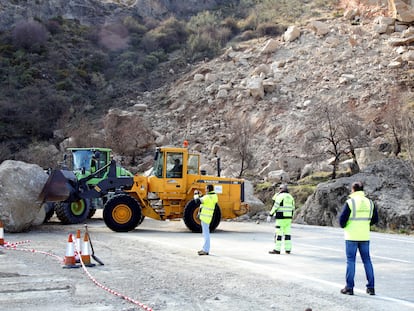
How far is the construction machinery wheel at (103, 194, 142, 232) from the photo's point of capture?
649 inches

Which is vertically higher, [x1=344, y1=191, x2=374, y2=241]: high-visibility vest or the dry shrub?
the dry shrub

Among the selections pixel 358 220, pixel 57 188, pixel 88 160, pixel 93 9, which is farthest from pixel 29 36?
pixel 358 220

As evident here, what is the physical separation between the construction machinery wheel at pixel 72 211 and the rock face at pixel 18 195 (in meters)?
2.28

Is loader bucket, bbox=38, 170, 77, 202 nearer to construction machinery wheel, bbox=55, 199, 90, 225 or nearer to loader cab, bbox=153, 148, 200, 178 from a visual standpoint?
construction machinery wheel, bbox=55, 199, 90, 225

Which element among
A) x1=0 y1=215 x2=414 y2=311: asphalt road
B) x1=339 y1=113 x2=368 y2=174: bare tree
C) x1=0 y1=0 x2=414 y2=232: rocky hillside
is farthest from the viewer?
x1=0 y1=0 x2=414 y2=232: rocky hillside

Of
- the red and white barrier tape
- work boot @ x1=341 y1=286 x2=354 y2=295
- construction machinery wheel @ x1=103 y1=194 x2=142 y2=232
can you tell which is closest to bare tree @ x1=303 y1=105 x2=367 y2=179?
construction machinery wheel @ x1=103 y1=194 x2=142 y2=232

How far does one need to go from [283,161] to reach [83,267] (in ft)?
69.6

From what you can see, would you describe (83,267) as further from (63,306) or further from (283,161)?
(283,161)

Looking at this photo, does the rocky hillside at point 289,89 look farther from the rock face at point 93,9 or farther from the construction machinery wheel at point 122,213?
the rock face at point 93,9

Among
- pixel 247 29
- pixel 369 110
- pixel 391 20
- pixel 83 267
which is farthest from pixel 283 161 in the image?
pixel 247 29

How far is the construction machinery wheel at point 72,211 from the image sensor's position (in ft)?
61.1

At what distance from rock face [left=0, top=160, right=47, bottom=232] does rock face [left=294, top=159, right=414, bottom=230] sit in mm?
9538

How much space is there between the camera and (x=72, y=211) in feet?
62.2

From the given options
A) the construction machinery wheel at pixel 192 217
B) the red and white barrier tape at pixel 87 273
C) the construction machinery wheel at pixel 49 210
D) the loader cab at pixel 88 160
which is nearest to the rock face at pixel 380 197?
the construction machinery wheel at pixel 192 217
